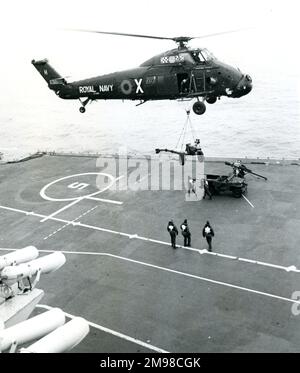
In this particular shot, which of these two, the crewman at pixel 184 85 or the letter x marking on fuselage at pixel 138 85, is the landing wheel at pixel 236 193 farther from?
the letter x marking on fuselage at pixel 138 85

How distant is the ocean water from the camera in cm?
5366

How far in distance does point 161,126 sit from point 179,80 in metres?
41.8

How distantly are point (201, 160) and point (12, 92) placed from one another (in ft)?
324

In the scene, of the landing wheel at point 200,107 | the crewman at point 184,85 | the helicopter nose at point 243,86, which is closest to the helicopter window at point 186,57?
the crewman at point 184,85

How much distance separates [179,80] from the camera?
22.5m

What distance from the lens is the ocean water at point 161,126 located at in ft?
176

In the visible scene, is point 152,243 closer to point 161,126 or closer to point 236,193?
point 236,193

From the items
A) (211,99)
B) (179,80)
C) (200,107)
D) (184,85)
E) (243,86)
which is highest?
(179,80)

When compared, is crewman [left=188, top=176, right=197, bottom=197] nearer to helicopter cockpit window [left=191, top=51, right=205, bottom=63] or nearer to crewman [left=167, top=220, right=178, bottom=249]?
crewman [left=167, top=220, right=178, bottom=249]

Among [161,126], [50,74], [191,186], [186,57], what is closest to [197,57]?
[186,57]

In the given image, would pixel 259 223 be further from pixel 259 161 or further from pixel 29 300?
pixel 29 300

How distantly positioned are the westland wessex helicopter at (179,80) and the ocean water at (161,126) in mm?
24949

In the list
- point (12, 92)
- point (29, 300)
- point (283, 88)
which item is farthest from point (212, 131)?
point (12, 92)

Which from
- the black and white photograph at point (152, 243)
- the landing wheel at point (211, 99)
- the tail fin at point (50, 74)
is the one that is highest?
the tail fin at point (50, 74)
